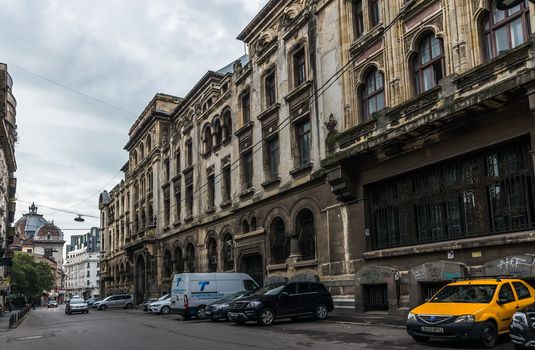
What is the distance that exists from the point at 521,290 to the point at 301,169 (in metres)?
14.2

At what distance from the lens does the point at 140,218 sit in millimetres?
54531

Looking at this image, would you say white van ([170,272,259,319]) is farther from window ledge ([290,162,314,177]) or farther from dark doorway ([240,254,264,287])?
window ledge ([290,162,314,177])

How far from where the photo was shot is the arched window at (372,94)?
2155 cm

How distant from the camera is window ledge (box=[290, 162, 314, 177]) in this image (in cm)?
2489

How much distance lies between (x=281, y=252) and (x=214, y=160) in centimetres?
1136

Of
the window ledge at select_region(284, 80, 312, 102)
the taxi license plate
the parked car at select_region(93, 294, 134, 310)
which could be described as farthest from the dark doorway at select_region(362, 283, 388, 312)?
the parked car at select_region(93, 294, 134, 310)

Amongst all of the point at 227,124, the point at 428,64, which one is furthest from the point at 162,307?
the point at 428,64

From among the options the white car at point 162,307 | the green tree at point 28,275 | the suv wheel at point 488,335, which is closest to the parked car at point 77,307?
the white car at point 162,307

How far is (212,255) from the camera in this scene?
36406mm

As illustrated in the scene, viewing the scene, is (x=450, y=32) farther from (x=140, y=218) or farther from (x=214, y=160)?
(x=140, y=218)

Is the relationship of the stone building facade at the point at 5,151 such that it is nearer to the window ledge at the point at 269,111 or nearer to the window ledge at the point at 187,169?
the window ledge at the point at 187,169

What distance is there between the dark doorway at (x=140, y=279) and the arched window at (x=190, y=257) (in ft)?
44.9

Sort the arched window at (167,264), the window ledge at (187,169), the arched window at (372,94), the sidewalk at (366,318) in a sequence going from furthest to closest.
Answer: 1. the arched window at (167,264)
2. the window ledge at (187,169)
3. the arched window at (372,94)
4. the sidewalk at (366,318)

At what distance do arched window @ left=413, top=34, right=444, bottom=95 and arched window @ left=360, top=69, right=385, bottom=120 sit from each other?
1.93 m
